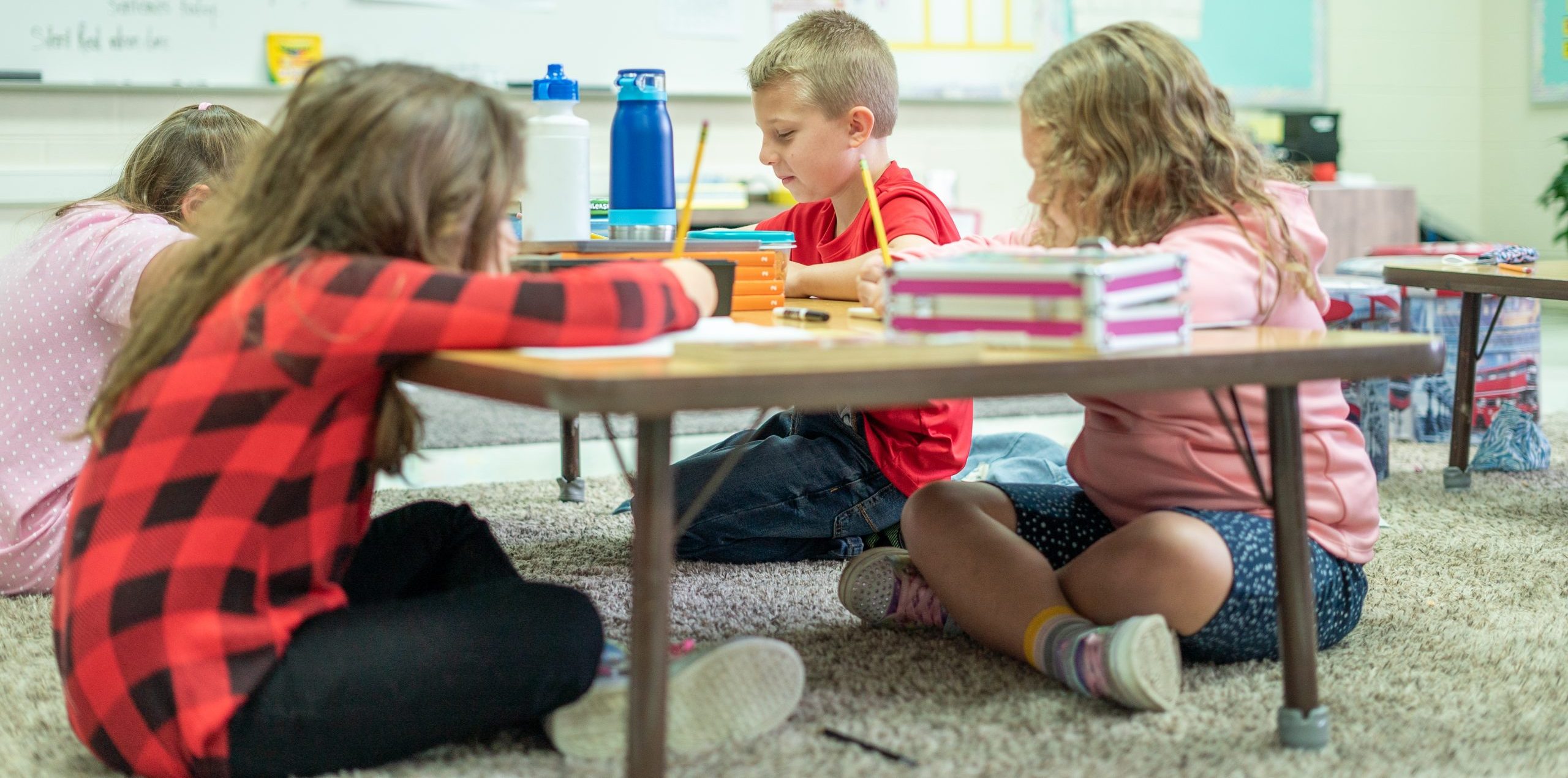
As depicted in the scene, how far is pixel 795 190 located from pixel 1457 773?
1.12 m

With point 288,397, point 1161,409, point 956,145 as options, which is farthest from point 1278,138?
point 288,397

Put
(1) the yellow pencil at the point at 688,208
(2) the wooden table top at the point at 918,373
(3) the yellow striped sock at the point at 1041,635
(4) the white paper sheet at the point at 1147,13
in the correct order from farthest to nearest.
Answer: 1. (4) the white paper sheet at the point at 1147,13
2. (3) the yellow striped sock at the point at 1041,635
3. (1) the yellow pencil at the point at 688,208
4. (2) the wooden table top at the point at 918,373

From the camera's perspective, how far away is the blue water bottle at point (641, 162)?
154 centimetres

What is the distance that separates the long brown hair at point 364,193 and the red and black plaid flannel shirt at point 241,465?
0.09 feet

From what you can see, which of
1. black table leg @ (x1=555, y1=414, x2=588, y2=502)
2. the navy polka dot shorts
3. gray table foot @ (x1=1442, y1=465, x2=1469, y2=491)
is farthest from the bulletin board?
the navy polka dot shorts

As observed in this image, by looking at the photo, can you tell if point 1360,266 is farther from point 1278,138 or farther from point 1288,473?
point 1288,473

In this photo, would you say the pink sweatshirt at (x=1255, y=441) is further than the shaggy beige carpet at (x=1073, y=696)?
Yes

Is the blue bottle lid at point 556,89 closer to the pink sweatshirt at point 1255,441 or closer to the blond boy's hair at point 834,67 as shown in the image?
the blond boy's hair at point 834,67

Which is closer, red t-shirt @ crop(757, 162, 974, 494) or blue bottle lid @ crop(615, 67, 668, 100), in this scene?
blue bottle lid @ crop(615, 67, 668, 100)

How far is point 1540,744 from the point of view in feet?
3.88

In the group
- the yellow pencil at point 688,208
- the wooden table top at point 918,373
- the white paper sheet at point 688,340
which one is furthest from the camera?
the yellow pencil at point 688,208

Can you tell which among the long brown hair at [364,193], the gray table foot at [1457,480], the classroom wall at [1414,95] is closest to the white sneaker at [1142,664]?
the long brown hair at [364,193]

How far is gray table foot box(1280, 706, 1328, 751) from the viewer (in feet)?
3.79

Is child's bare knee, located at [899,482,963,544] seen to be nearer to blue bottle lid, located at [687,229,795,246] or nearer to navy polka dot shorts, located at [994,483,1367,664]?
navy polka dot shorts, located at [994,483,1367,664]
